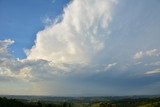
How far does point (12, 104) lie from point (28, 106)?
571 inches

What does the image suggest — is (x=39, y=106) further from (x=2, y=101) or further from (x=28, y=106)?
(x=2, y=101)

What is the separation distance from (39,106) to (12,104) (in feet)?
77.8

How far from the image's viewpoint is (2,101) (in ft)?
570

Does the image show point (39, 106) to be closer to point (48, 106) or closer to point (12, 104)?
point (48, 106)

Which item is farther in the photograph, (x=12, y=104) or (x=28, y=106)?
(x=28, y=106)

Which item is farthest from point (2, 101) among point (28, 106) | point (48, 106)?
point (48, 106)

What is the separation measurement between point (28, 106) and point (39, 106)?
30.6ft

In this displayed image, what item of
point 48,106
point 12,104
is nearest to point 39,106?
point 48,106

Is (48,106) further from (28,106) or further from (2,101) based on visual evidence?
(2,101)

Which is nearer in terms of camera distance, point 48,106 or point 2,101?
point 2,101

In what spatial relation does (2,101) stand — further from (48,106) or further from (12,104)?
(48,106)

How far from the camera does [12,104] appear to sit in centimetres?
17538

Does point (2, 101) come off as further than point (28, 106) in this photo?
No

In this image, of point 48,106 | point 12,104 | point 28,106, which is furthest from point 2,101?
point 48,106
